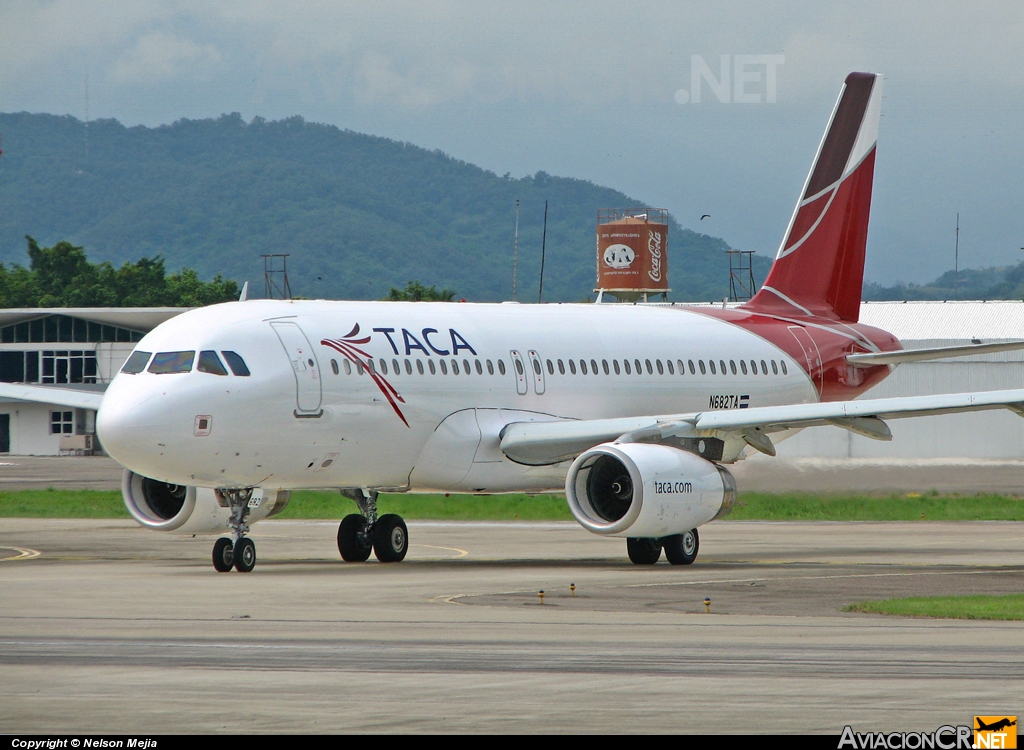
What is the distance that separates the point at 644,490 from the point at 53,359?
68968 mm

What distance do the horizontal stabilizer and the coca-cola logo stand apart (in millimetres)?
49982

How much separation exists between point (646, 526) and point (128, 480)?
8750mm

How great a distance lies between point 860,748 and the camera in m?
9.59

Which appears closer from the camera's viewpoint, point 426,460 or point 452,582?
point 452,582

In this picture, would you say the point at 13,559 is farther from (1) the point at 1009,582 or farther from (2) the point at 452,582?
(1) the point at 1009,582

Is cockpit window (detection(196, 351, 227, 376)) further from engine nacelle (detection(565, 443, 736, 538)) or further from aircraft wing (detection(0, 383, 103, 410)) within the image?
engine nacelle (detection(565, 443, 736, 538))

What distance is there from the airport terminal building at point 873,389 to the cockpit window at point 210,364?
2761cm

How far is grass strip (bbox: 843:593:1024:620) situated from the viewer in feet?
58.3

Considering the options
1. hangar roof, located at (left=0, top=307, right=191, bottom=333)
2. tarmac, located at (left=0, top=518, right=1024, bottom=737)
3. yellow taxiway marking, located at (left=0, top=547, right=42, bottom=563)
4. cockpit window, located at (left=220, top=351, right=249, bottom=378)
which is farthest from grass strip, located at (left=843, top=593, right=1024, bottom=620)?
hangar roof, located at (left=0, top=307, right=191, bottom=333)

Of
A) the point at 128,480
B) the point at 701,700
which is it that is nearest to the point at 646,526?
the point at 128,480

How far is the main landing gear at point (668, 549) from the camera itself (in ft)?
85.7

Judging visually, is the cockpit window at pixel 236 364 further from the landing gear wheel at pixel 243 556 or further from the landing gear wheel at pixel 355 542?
the landing gear wheel at pixel 355 542

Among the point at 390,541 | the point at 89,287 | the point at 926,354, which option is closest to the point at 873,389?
the point at 926,354

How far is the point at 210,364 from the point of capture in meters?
23.6
